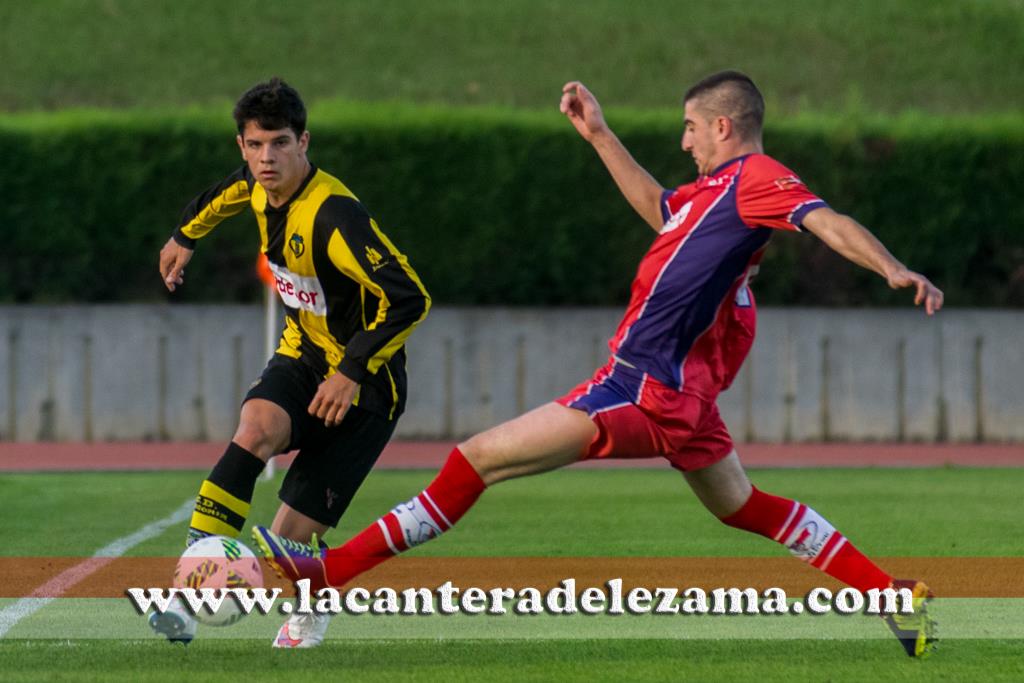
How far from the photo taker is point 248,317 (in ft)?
65.1

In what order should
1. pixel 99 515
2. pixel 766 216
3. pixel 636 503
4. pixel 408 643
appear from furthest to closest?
pixel 636 503
pixel 99 515
pixel 408 643
pixel 766 216

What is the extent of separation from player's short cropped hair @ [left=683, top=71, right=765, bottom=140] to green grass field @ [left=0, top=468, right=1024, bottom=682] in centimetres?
198

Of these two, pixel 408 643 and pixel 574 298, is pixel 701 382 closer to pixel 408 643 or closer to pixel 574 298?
pixel 408 643

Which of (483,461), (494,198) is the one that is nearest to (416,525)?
(483,461)

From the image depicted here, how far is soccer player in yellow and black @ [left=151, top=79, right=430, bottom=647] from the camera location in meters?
6.29

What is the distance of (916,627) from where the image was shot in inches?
245

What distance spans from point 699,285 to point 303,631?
79.5 inches

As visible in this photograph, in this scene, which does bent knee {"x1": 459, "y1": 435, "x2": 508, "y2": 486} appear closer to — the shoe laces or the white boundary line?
the shoe laces

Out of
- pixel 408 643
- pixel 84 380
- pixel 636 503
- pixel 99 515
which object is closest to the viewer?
pixel 408 643

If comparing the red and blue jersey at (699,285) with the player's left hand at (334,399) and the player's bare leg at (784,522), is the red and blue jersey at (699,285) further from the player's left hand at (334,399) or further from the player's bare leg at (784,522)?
the player's left hand at (334,399)

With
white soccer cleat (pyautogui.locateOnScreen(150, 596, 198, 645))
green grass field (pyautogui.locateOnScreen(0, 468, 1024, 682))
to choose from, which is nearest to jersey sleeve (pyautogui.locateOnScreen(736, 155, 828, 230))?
green grass field (pyautogui.locateOnScreen(0, 468, 1024, 682))

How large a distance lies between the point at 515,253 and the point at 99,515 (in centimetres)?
922

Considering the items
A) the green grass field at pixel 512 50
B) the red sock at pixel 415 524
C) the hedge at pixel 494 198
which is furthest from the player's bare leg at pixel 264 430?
the green grass field at pixel 512 50

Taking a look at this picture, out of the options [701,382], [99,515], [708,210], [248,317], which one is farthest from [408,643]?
[248,317]
